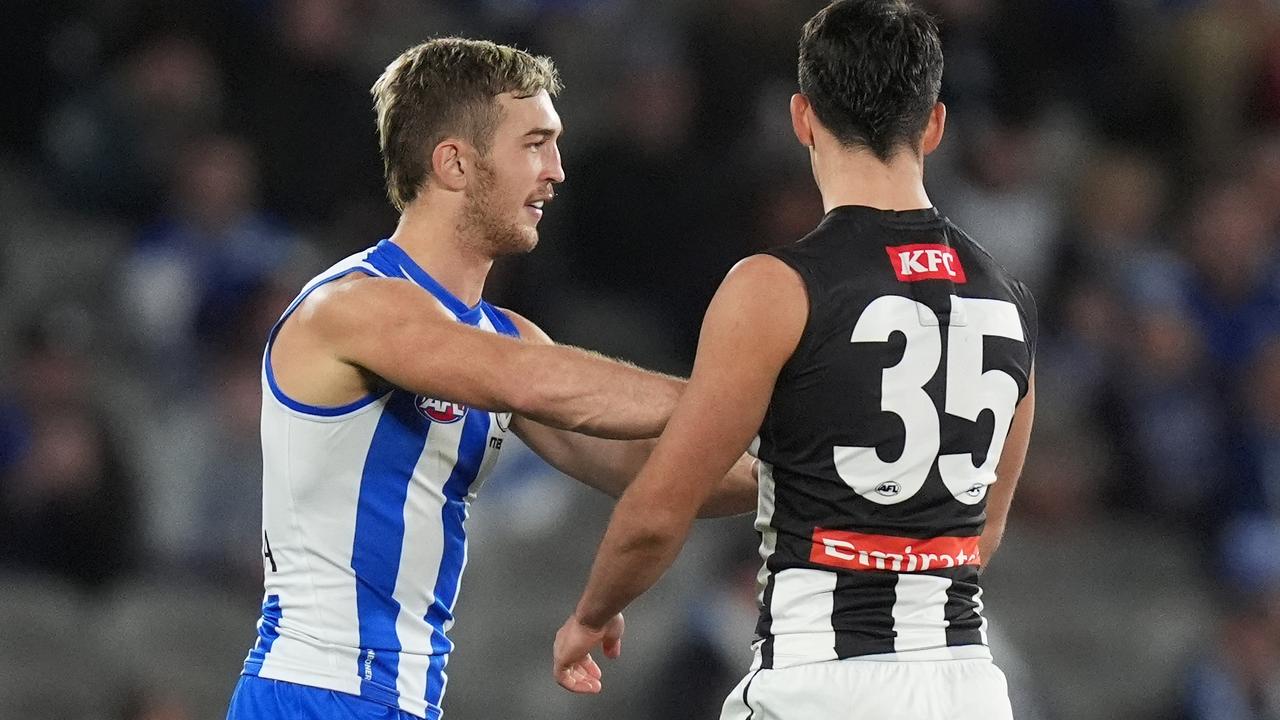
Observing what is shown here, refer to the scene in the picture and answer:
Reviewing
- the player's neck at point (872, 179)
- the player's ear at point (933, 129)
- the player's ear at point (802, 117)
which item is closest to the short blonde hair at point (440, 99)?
the player's ear at point (802, 117)

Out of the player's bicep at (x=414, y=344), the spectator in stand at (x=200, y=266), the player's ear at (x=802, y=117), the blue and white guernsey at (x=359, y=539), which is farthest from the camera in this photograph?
the spectator in stand at (x=200, y=266)

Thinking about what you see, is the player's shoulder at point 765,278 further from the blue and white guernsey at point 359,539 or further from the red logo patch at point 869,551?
the blue and white guernsey at point 359,539

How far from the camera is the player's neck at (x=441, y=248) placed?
4293 mm

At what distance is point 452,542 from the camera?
165 inches

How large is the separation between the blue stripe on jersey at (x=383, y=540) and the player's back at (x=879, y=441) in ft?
2.94

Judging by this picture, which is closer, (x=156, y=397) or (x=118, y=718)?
(x=118, y=718)

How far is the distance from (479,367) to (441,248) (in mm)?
522

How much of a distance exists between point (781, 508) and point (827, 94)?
87 cm

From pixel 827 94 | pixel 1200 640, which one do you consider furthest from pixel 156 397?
pixel 827 94

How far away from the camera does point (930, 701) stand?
3562mm

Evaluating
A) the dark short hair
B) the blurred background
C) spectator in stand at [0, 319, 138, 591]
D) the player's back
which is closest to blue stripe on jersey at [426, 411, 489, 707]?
the player's back

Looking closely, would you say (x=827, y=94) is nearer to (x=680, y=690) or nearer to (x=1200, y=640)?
(x=680, y=690)

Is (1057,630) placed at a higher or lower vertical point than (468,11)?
lower

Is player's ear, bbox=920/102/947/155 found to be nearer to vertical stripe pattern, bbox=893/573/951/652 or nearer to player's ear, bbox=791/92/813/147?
player's ear, bbox=791/92/813/147
